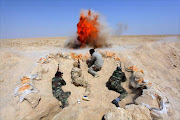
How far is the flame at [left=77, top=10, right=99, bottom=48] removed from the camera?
28.9ft

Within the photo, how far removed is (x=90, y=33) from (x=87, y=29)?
1.62 ft

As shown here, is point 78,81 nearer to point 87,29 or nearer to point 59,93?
point 59,93

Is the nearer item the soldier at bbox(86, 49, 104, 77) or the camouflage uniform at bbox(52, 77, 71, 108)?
the camouflage uniform at bbox(52, 77, 71, 108)

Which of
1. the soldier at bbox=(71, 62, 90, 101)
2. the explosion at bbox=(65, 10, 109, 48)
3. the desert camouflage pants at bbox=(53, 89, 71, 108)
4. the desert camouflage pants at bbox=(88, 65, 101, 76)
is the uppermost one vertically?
the explosion at bbox=(65, 10, 109, 48)

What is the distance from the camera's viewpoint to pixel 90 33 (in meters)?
9.45

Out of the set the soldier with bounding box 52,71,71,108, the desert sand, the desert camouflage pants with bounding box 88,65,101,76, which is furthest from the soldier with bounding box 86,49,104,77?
the soldier with bounding box 52,71,71,108

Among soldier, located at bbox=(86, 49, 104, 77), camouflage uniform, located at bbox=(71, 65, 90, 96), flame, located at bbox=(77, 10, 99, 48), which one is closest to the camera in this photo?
camouflage uniform, located at bbox=(71, 65, 90, 96)

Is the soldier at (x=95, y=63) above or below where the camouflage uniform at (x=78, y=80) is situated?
above

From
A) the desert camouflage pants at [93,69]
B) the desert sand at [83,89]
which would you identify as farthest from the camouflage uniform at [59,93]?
the desert camouflage pants at [93,69]

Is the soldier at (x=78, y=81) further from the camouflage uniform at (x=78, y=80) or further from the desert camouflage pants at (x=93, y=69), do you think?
the desert camouflage pants at (x=93, y=69)

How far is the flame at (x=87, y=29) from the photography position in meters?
8.80

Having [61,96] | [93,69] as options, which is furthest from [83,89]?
[93,69]

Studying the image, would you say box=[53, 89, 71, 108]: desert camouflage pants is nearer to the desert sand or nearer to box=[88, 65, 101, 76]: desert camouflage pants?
the desert sand

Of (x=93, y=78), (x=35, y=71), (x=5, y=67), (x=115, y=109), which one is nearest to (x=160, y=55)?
(x=93, y=78)
